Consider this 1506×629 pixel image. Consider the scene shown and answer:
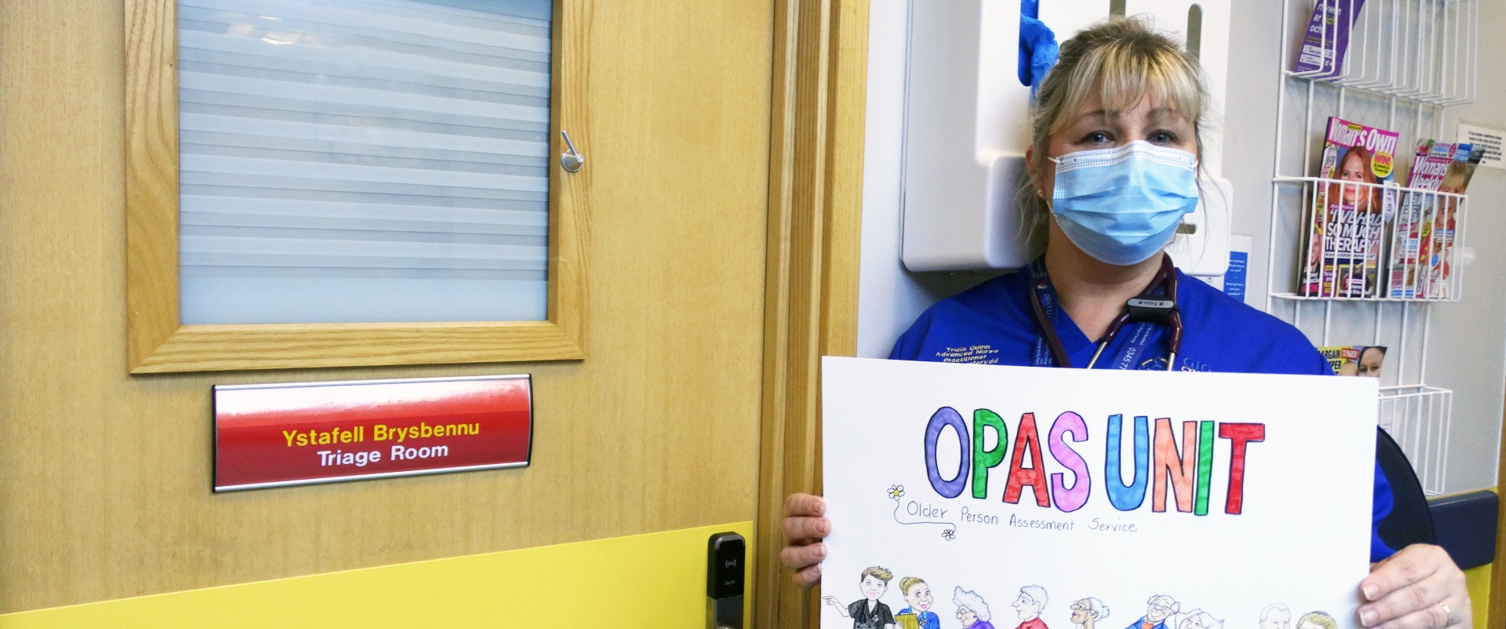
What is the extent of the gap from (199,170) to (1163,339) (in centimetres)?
119

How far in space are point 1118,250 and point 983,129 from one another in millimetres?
272

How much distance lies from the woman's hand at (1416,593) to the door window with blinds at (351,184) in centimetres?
95

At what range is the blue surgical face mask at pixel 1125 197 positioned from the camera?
3.68 ft

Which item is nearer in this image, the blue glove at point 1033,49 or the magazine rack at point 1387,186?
the blue glove at point 1033,49

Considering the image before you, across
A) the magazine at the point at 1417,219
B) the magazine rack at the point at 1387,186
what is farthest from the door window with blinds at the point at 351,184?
the magazine at the point at 1417,219

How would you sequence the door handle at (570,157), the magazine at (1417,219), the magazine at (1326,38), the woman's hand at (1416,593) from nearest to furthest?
the woman's hand at (1416,593) < the door handle at (570,157) < the magazine at (1326,38) < the magazine at (1417,219)

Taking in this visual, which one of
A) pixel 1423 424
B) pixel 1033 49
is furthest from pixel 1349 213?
pixel 1033 49

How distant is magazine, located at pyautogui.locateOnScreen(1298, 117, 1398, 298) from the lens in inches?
72.9

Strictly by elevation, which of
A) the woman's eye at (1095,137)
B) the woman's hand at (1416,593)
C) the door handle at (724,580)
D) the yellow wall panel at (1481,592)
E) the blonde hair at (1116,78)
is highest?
the blonde hair at (1116,78)

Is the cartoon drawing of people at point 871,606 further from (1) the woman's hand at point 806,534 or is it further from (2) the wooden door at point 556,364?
(2) the wooden door at point 556,364

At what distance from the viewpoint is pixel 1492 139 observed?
216cm

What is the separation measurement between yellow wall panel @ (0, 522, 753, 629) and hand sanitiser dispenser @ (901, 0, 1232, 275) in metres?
0.56

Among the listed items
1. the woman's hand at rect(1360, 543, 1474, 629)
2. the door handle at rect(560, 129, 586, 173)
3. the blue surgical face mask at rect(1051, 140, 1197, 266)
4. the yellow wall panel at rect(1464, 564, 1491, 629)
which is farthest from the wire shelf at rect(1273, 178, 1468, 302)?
the door handle at rect(560, 129, 586, 173)

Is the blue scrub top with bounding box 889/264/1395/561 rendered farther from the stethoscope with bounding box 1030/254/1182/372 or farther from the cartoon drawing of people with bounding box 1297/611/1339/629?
the cartoon drawing of people with bounding box 1297/611/1339/629
